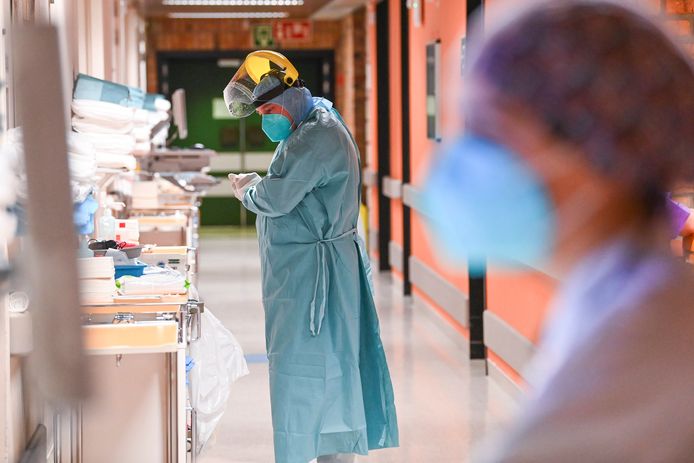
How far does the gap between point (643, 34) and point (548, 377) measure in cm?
26

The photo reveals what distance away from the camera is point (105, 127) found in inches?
202

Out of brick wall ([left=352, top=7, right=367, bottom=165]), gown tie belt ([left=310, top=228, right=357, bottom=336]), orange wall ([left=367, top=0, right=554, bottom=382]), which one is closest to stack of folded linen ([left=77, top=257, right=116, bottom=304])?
gown tie belt ([left=310, top=228, right=357, bottom=336])

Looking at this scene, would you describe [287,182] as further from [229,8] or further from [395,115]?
[229,8]

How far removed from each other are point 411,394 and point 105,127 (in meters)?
2.23

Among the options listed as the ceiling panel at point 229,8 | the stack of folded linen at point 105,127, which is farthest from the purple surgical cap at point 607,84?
the ceiling panel at point 229,8

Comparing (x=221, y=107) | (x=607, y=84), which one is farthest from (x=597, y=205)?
(x=221, y=107)

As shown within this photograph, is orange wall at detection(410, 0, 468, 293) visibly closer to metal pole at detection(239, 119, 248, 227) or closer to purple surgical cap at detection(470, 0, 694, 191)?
purple surgical cap at detection(470, 0, 694, 191)

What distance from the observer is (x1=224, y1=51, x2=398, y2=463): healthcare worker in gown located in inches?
168

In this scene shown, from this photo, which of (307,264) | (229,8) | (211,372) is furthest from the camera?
(229,8)

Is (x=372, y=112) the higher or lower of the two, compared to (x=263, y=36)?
lower

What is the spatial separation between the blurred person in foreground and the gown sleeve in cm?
327

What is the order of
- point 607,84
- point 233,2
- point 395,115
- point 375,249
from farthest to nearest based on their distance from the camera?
1. point 233,2
2. point 375,249
3. point 395,115
4. point 607,84

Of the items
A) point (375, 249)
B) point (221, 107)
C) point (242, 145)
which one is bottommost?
point (375, 249)

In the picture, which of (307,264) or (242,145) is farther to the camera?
(242,145)
